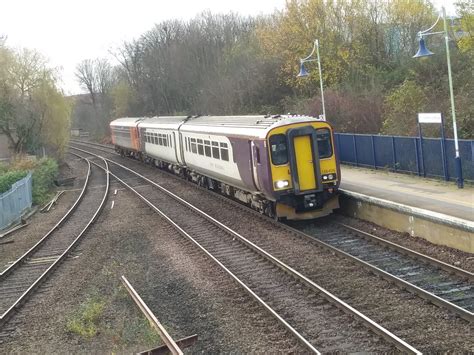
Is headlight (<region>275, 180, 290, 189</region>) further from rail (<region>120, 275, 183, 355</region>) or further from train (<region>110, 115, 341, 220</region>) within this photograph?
rail (<region>120, 275, 183, 355</region>)

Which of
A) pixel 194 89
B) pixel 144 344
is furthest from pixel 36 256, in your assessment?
pixel 194 89

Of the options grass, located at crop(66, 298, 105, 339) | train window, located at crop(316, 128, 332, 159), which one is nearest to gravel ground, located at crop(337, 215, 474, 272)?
train window, located at crop(316, 128, 332, 159)

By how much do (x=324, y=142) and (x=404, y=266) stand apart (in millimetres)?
5472

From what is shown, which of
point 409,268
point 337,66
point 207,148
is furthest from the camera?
point 337,66

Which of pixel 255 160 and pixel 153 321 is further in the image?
pixel 255 160

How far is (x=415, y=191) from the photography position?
16.8 m

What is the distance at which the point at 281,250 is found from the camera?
13414mm

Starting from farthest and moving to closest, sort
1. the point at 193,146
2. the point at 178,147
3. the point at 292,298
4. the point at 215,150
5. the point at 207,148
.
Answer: the point at 178,147 → the point at 193,146 → the point at 207,148 → the point at 215,150 → the point at 292,298

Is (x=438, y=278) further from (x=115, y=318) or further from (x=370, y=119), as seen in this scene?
(x=370, y=119)

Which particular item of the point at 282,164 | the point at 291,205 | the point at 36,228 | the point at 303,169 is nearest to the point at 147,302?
the point at 291,205

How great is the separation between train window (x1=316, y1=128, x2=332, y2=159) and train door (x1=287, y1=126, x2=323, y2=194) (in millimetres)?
294

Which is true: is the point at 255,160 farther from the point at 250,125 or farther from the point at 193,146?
the point at 193,146

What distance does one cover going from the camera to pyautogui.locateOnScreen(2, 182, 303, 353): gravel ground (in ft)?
28.7

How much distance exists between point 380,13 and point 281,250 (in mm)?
28655
